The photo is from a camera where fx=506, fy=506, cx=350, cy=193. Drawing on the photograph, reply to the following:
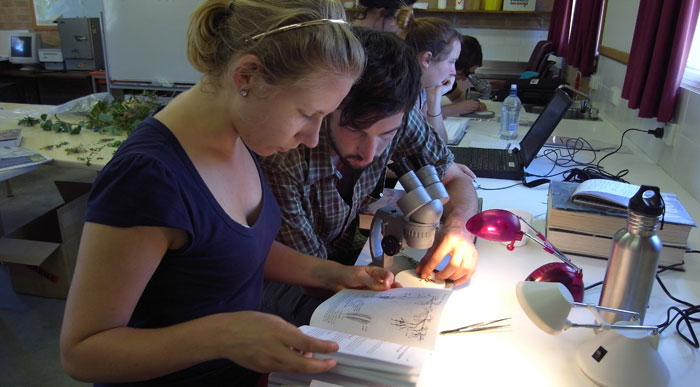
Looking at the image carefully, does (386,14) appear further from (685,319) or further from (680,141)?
(685,319)

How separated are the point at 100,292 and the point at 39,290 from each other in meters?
2.29

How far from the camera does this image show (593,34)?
12.3 ft

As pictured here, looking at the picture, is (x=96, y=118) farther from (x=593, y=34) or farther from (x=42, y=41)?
(x=42, y=41)

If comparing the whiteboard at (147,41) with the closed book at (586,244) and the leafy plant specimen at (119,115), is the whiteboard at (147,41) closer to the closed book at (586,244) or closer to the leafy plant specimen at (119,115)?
the leafy plant specimen at (119,115)

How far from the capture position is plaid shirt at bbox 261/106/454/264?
131 cm

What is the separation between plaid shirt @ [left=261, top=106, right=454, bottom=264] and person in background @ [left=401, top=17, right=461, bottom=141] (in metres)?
0.66

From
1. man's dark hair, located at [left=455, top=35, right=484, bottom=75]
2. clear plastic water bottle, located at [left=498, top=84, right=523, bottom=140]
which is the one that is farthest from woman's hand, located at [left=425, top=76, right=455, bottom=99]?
man's dark hair, located at [left=455, top=35, right=484, bottom=75]

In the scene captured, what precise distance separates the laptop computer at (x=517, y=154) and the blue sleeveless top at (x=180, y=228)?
1237mm

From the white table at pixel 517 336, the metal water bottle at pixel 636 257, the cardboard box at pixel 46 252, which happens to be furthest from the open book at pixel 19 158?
the metal water bottle at pixel 636 257

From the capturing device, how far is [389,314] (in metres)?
1.02

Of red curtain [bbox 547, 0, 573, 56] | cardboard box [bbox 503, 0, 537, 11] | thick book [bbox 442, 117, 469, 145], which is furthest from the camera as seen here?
cardboard box [bbox 503, 0, 537, 11]

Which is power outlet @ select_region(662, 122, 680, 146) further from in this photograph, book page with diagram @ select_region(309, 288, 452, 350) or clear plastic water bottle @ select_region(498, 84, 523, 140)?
book page with diagram @ select_region(309, 288, 452, 350)

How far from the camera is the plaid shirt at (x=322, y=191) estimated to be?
131 cm

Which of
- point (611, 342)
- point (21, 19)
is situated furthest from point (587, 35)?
point (21, 19)
